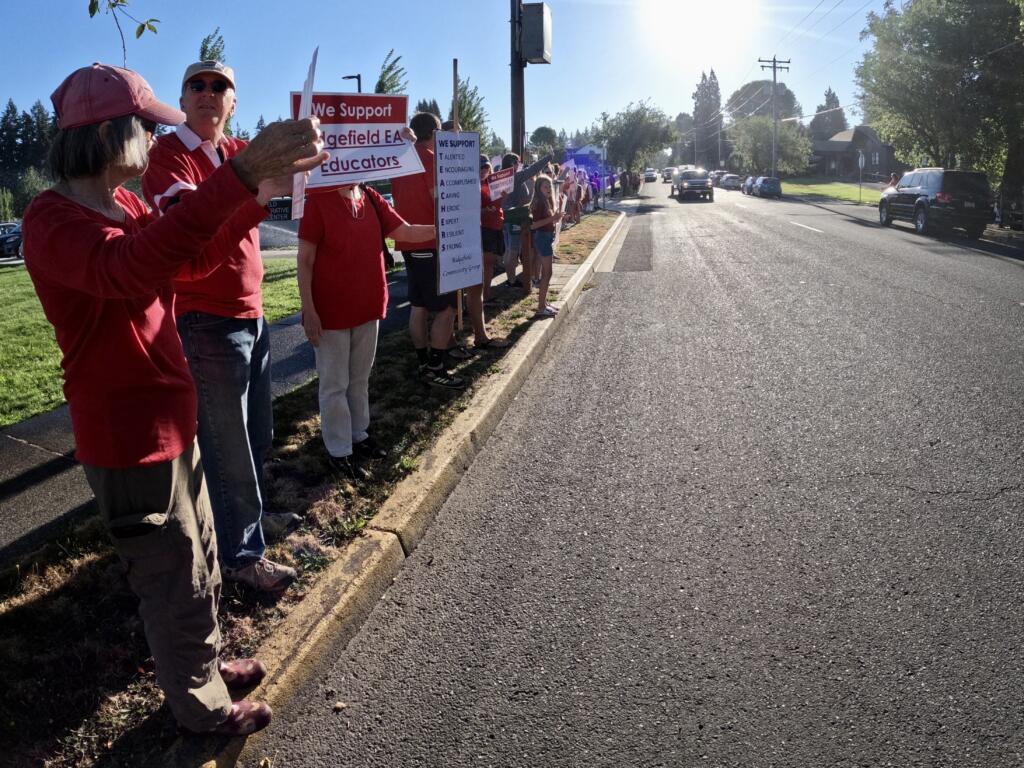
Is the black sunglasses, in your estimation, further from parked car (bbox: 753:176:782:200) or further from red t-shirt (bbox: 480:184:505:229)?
parked car (bbox: 753:176:782:200)

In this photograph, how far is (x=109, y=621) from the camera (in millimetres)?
2910

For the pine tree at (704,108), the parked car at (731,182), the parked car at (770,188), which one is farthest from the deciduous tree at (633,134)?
the pine tree at (704,108)

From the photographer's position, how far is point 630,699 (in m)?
2.56

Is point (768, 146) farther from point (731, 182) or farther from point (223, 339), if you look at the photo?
point (223, 339)

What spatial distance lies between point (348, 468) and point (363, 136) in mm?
1924

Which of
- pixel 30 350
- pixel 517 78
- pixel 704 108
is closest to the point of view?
pixel 30 350

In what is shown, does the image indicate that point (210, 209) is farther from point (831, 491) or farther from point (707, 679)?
point (831, 491)

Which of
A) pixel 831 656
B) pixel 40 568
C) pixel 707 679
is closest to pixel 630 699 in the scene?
pixel 707 679

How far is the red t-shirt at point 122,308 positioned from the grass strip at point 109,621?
92 cm

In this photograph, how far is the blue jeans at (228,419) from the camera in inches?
116

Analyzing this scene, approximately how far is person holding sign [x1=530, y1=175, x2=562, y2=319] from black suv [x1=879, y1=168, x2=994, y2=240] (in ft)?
52.9

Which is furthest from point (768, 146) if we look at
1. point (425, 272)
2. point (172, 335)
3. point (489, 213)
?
point (172, 335)

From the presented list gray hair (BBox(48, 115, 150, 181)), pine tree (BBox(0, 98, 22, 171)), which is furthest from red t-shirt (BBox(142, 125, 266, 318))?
pine tree (BBox(0, 98, 22, 171))

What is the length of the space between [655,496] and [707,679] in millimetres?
1567
